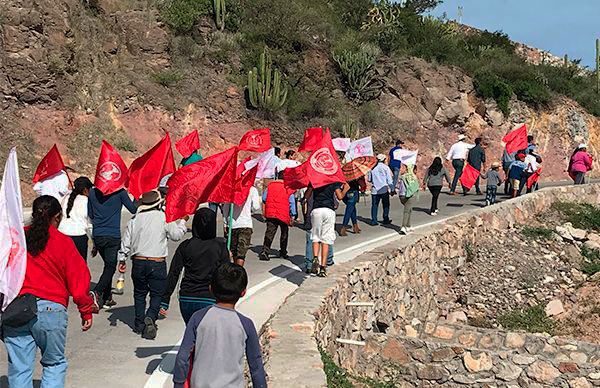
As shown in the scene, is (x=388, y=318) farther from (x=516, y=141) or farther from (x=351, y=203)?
(x=516, y=141)

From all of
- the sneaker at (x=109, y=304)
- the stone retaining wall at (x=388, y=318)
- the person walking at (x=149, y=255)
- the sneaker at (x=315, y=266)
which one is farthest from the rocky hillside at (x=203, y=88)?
the person walking at (x=149, y=255)

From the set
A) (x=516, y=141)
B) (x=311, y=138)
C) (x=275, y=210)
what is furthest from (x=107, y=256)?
(x=516, y=141)

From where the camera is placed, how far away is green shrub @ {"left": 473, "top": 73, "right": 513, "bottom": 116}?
34106mm

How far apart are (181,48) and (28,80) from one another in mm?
7894

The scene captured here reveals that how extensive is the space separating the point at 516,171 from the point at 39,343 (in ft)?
60.7

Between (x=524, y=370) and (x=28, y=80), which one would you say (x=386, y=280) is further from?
(x=28, y=80)

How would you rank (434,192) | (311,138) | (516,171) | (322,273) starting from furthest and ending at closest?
1. (516,171)
2. (434,192)
3. (311,138)
4. (322,273)

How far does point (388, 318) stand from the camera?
11836 mm

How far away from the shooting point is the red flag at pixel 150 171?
9828 millimetres

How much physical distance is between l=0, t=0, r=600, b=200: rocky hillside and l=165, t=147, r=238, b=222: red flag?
13560 millimetres

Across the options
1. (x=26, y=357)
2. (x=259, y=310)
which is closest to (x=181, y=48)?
(x=259, y=310)

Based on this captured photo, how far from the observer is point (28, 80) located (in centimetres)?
2297

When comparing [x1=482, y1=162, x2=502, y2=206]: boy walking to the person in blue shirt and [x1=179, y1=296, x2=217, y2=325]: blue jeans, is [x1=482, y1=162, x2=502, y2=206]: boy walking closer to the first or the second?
the person in blue shirt

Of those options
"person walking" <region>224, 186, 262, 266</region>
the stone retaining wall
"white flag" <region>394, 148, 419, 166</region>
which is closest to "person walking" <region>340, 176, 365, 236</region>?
"white flag" <region>394, 148, 419, 166</region>
